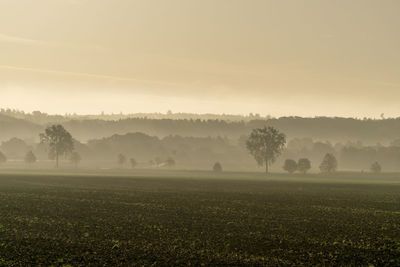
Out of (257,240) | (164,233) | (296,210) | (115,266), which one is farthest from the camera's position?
(296,210)

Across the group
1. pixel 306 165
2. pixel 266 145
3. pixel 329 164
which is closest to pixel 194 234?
pixel 306 165

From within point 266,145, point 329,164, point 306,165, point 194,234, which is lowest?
point 194,234

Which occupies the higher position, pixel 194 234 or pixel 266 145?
pixel 266 145

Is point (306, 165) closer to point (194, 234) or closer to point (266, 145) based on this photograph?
point (266, 145)

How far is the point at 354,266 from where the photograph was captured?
81.7 feet

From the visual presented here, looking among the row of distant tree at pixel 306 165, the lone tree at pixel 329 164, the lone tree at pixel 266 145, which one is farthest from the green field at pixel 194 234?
the lone tree at pixel 329 164

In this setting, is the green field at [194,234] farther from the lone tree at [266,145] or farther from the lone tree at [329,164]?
the lone tree at [329,164]

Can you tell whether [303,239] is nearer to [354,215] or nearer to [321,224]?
[321,224]

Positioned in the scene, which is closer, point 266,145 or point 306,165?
point 306,165

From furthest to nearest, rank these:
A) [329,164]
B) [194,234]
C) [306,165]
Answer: [329,164]
[306,165]
[194,234]

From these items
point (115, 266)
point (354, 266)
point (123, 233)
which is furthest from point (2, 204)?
point (354, 266)

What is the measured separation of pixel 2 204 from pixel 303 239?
135 ft

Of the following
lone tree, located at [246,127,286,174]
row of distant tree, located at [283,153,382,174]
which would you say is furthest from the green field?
lone tree, located at [246,127,286,174]

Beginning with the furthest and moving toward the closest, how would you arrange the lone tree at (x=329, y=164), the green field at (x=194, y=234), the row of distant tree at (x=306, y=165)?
the lone tree at (x=329, y=164)
the row of distant tree at (x=306, y=165)
the green field at (x=194, y=234)
